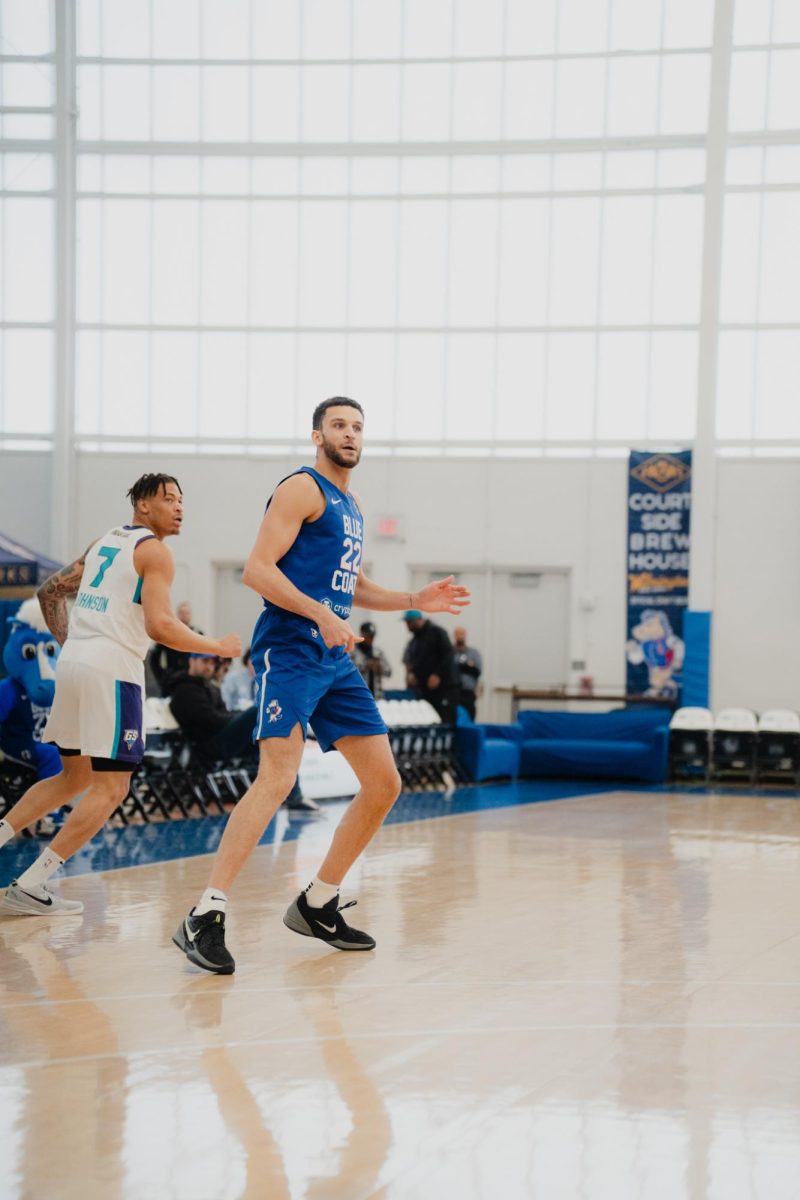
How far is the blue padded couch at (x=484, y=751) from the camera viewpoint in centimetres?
1545

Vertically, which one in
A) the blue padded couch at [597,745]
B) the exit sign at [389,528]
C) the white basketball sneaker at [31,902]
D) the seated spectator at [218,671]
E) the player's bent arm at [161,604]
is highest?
the player's bent arm at [161,604]

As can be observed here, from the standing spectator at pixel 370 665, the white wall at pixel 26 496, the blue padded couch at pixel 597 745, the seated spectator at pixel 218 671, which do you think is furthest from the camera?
the white wall at pixel 26 496

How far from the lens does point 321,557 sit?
4.86 metres

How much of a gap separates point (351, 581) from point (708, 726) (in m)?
13.4

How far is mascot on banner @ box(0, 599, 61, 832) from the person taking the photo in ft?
27.2

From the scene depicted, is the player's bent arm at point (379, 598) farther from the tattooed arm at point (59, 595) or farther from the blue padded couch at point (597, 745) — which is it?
the blue padded couch at point (597, 745)

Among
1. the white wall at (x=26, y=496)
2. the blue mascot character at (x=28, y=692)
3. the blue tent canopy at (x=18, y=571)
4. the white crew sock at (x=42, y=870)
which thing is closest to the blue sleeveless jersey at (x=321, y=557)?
the white crew sock at (x=42, y=870)

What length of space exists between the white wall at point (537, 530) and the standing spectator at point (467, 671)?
2444mm

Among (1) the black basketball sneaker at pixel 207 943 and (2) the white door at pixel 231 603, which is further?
(2) the white door at pixel 231 603

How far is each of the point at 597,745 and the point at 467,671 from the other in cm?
236

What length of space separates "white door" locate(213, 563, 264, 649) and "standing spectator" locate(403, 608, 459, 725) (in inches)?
263

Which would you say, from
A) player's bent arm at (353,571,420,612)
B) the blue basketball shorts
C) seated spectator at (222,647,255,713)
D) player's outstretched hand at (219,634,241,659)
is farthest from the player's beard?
seated spectator at (222,647,255,713)

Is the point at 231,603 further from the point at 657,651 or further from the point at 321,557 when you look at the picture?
the point at 321,557

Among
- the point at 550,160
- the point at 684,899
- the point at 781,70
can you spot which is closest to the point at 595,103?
the point at 550,160
